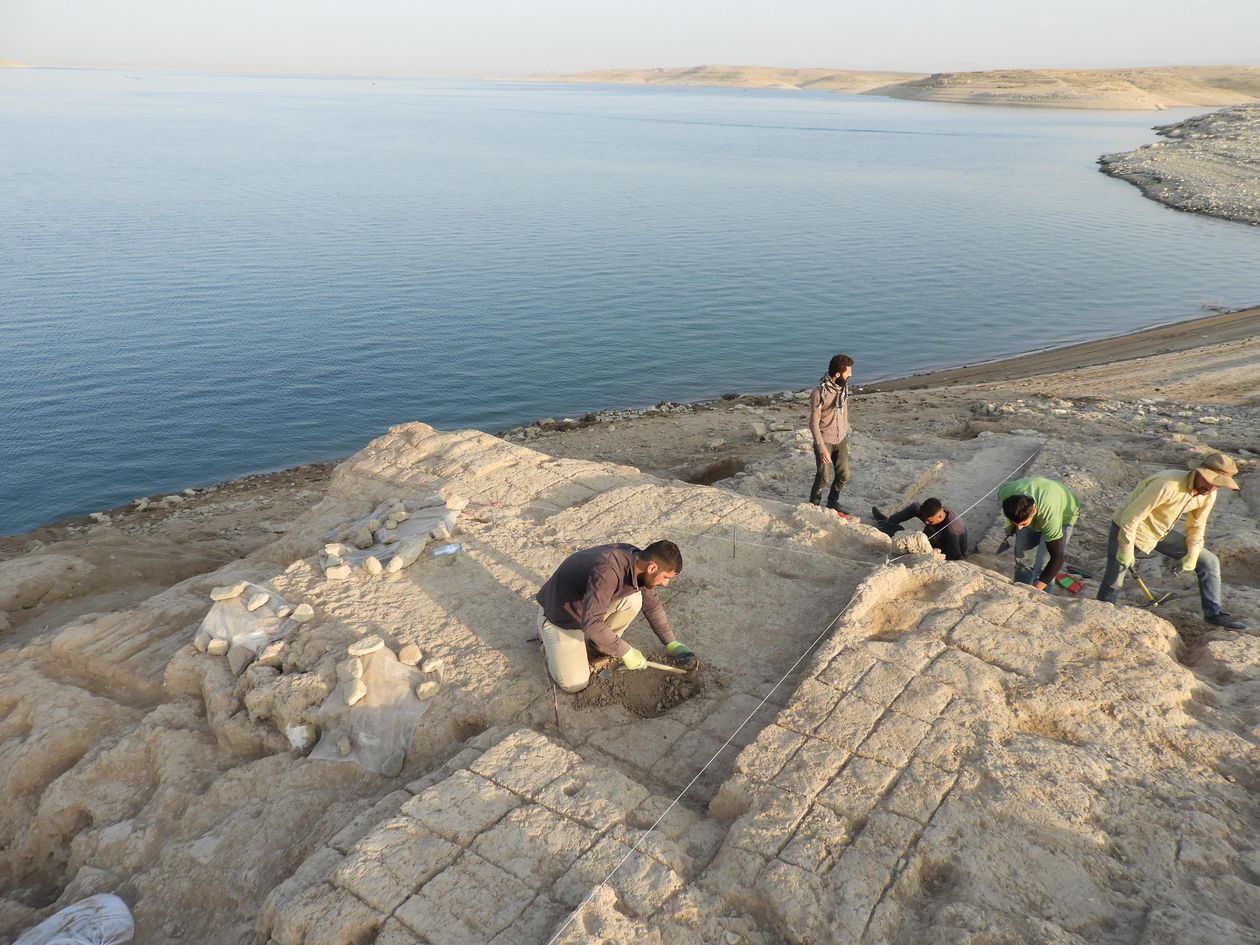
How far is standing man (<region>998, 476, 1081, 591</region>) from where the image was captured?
664 cm

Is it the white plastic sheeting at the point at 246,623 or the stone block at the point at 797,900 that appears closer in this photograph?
the stone block at the point at 797,900

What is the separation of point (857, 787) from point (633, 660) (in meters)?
1.75

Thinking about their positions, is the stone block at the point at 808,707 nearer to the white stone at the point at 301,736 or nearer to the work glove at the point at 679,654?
the work glove at the point at 679,654

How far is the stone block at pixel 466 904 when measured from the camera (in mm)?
3945

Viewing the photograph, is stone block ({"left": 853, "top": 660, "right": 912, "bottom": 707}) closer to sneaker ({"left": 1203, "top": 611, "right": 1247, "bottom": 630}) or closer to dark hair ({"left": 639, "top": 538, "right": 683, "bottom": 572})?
dark hair ({"left": 639, "top": 538, "right": 683, "bottom": 572})

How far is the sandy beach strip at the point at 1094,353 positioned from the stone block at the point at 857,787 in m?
16.7

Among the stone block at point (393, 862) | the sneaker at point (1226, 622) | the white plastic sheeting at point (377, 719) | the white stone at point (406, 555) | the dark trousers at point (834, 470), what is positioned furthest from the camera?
the dark trousers at point (834, 470)

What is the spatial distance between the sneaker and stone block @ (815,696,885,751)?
3.62 m

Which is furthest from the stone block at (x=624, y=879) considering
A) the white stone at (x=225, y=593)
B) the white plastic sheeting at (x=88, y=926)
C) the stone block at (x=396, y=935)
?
the white stone at (x=225, y=593)

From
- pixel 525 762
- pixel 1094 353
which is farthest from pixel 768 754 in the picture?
pixel 1094 353

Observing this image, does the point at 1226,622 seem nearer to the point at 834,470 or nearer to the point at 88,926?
the point at 834,470

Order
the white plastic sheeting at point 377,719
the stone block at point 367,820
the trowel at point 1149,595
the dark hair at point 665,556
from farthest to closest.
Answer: the trowel at point 1149,595 → the white plastic sheeting at point 377,719 → the dark hair at point 665,556 → the stone block at point 367,820

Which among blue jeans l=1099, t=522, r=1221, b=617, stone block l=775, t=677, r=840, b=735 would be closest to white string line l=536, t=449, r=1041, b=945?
stone block l=775, t=677, r=840, b=735

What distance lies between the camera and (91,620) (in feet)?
24.8
